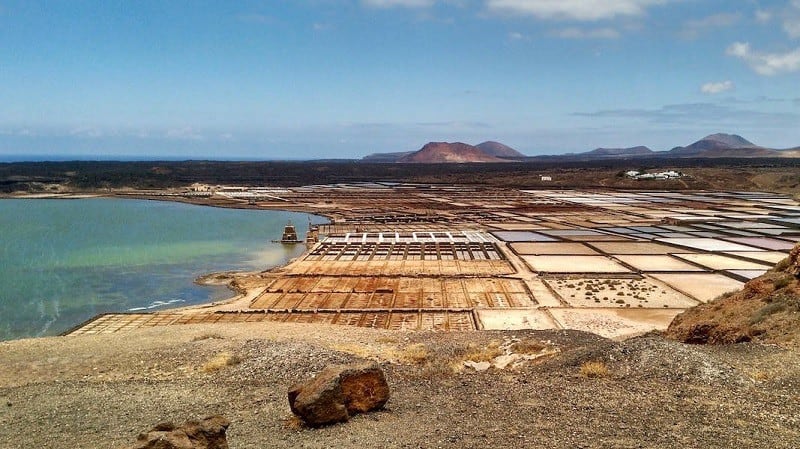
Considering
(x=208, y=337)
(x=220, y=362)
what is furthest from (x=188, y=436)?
(x=208, y=337)

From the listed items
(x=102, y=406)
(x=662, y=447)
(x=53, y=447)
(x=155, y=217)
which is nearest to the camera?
(x=662, y=447)

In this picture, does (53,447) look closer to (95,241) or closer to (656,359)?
(656,359)

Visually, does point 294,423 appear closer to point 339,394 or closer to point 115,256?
point 339,394

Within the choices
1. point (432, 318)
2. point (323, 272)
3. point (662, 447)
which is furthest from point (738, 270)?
point (662, 447)

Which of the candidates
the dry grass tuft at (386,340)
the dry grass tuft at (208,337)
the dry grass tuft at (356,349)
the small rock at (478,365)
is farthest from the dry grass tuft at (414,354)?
the dry grass tuft at (208,337)

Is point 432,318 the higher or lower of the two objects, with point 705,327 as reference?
lower

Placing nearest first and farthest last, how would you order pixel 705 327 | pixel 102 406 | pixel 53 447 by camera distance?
pixel 53 447 < pixel 102 406 < pixel 705 327
